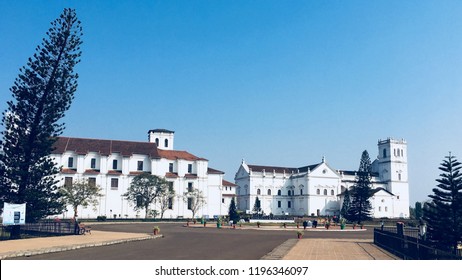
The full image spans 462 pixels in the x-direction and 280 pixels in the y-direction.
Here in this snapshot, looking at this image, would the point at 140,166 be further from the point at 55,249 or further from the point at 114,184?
the point at 55,249

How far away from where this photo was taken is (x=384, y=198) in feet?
316

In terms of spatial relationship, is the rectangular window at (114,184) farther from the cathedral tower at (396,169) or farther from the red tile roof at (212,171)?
the cathedral tower at (396,169)

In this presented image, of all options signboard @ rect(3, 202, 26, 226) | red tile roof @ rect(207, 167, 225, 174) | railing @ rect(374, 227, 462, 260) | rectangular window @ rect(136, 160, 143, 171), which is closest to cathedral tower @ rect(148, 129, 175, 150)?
red tile roof @ rect(207, 167, 225, 174)

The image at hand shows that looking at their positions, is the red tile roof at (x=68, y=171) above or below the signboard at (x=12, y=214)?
above

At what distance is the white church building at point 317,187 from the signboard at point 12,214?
249ft

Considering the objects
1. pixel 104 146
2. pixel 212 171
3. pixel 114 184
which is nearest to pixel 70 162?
pixel 104 146

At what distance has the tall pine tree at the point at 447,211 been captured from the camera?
2384cm

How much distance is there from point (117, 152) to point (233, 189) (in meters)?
31.1

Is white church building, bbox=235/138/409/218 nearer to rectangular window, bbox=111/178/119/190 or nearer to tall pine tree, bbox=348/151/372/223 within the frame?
tall pine tree, bbox=348/151/372/223

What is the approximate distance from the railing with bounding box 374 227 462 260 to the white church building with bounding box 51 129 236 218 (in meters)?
50.2

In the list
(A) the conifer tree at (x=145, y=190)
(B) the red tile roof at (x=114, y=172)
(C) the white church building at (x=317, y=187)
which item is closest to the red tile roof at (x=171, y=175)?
(A) the conifer tree at (x=145, y=190)

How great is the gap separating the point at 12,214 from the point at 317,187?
80.0m
